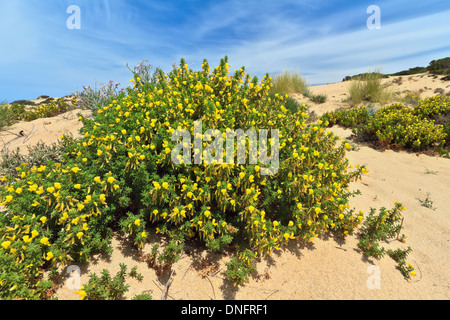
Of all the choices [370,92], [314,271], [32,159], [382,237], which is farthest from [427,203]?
[370,92]

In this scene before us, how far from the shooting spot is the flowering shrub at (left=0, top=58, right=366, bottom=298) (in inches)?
91.5

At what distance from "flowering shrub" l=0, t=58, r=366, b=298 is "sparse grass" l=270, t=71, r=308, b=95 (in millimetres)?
10398

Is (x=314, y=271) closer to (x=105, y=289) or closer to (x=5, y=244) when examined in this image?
(x=105, y=289)

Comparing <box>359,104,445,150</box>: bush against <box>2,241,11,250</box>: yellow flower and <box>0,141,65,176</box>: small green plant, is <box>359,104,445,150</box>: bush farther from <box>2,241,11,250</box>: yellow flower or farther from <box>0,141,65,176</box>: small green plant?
<box>0,141,65,176</box>: small green plant

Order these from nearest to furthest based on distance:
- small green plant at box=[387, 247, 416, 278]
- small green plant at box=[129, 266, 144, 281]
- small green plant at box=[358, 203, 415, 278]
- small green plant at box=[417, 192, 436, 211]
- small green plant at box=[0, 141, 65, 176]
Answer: small green plant at box=[129, 266, 144, 281] < small green plant at box=[387, 247, 416, 278] < small green plant at box=[358, 203, 415, 278] < small green plant at box=[417, 192, 436, 211] < small green plant at box=[0, 141, 65, 176]

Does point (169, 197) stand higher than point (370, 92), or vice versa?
point (370, 92)

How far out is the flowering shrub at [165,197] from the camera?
232 cm

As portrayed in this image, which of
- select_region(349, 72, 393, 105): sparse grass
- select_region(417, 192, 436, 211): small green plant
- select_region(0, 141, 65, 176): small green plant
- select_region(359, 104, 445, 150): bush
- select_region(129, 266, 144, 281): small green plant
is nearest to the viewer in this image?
select_region(129, 266, 144, 281): small green plant

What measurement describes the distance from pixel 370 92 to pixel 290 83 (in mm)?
4102

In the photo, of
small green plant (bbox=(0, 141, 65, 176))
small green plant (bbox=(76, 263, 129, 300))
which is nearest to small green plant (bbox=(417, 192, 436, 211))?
small green plant (bbox=(76, 263, 129, 300))

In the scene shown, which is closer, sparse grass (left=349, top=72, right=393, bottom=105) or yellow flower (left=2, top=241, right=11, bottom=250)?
yellow flower (left=2, top=241, right=11, bottom=250)

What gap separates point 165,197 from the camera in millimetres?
2404

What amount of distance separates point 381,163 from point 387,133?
1.41m
